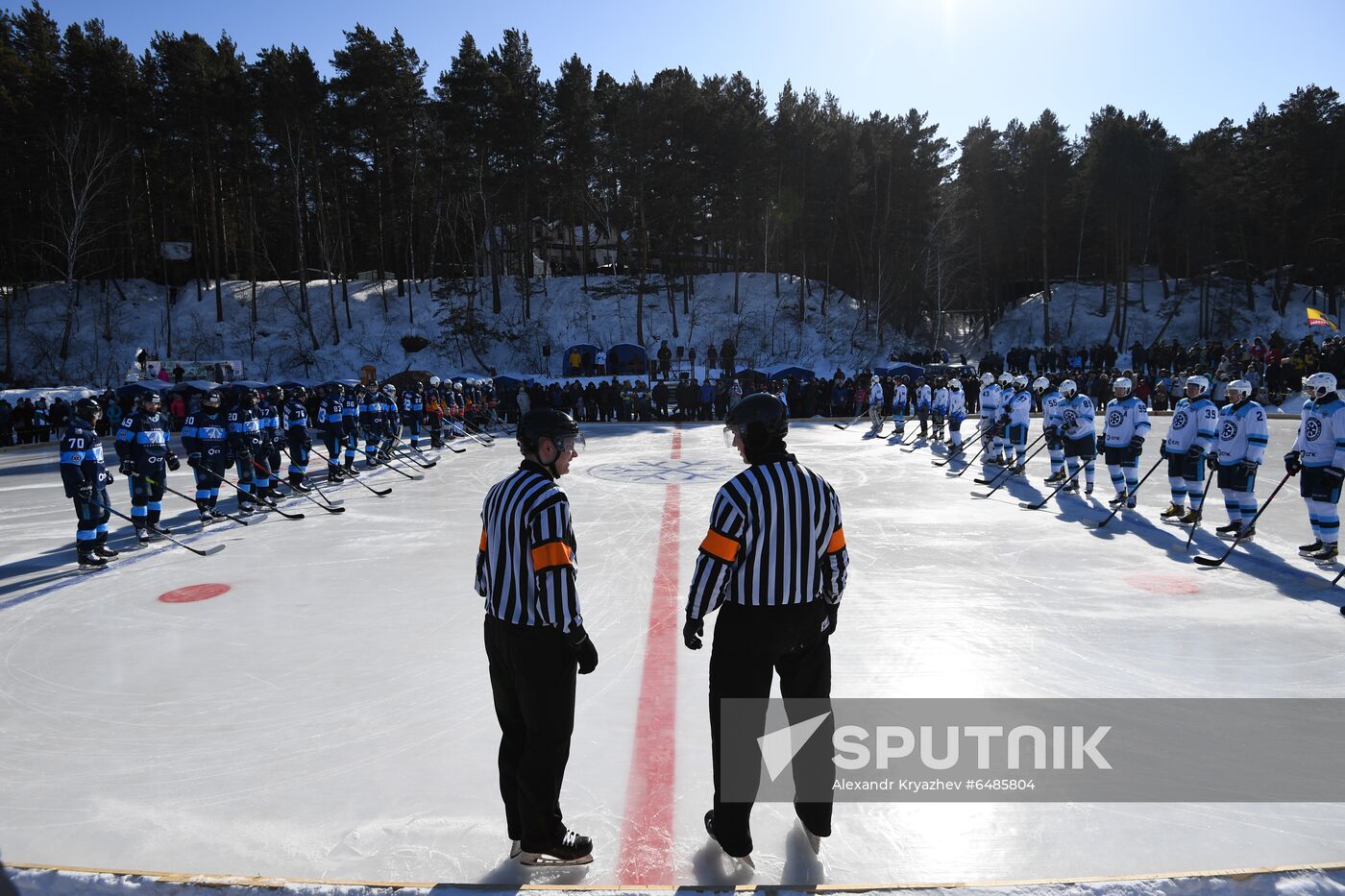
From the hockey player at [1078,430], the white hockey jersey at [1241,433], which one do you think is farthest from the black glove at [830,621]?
the hockey player at [1078,430]

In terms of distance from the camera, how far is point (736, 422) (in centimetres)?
313

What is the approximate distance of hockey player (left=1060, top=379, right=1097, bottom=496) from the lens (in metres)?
12.0

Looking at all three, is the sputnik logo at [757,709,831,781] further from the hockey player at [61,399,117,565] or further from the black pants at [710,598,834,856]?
the hockey player at [61,399,117,565]

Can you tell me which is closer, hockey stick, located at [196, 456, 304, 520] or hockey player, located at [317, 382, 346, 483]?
hockey stick, located at [196, 456, 304, 520]

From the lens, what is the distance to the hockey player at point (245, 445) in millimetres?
11453

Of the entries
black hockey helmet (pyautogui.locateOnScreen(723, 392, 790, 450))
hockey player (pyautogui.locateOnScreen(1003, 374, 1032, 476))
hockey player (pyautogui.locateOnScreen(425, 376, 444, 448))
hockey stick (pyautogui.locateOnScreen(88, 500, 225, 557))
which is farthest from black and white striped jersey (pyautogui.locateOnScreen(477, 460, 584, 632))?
hockey player (pyautogui.locateOnScreen(425, 376, 444, 448))

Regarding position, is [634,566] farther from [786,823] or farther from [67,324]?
[67,324]

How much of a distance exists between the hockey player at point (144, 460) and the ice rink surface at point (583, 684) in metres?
0.47

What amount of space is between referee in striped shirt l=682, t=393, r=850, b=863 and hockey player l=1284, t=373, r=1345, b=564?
24.7 ft

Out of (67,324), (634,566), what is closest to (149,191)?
(67,324)

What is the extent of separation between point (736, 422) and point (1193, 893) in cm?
239

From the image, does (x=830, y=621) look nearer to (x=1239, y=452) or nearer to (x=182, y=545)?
(x=1239, y=452)

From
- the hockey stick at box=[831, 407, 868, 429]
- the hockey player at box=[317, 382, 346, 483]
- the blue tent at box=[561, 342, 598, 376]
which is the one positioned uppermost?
the blue tent at box=[561, 342, 598, 376]

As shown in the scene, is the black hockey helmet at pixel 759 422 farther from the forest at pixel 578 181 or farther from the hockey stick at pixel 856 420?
the forest at pixel 578 181
